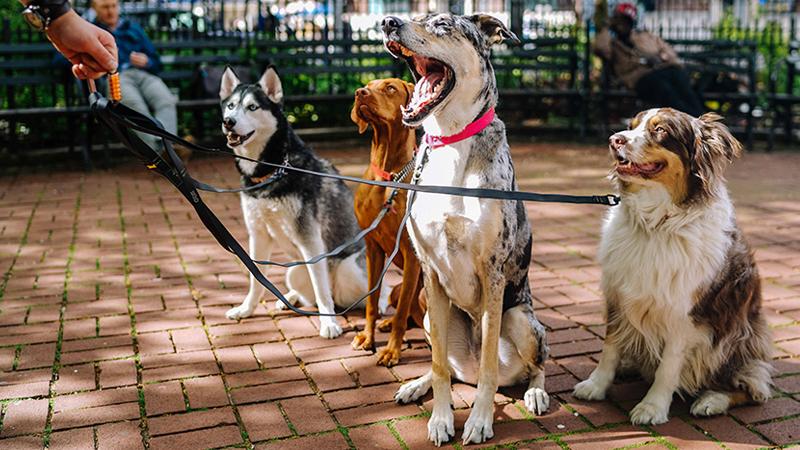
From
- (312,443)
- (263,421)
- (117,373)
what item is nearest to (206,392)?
(263,421)

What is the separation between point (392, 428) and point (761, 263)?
3747 mm

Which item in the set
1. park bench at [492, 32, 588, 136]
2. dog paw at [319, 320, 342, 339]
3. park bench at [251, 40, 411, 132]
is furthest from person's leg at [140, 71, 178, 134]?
dog paw at [319, 320, 342, 339]

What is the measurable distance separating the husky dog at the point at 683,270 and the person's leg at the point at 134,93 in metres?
6.66

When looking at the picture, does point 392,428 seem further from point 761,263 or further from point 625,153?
point 761,263

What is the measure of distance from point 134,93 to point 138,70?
45cm

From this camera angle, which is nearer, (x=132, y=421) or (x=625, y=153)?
Answer: (x=625, y=153)

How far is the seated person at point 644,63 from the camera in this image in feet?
35.8

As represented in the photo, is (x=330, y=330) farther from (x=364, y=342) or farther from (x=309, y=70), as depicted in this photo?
(x=309, y=70)

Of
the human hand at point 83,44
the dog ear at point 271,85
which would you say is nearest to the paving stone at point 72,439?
the human hand at point 83,44

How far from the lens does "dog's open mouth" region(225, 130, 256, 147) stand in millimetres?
4750

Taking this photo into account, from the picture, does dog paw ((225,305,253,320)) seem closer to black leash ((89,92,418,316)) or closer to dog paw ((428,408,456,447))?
black leash ((89,92,418,316))

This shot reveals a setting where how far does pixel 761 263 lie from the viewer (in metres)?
6.04

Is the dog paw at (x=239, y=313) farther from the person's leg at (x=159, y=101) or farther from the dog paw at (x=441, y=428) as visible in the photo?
the person's leg at (x=159, y=101)

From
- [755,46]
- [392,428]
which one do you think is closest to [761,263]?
[392,428]
